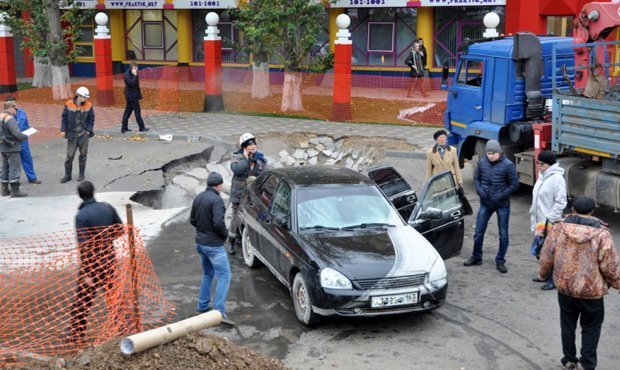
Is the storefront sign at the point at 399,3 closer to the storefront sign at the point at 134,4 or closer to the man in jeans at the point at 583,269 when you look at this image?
the storefront sign at the point at 134,4

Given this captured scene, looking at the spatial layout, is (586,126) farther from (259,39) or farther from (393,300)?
(259,39)

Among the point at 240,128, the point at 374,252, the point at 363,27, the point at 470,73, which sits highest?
the point at 363,27

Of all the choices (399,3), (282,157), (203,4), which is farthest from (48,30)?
(399,3)

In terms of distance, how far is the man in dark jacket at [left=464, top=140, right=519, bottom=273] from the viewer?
34.3ft

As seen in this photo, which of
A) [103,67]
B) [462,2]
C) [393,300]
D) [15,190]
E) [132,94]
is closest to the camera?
[393,300]

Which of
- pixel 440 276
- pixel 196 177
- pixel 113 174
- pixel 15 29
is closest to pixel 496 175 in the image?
pixel 440 276

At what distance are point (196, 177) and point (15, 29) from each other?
1246cm

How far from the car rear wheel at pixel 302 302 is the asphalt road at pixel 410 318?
0.11 m

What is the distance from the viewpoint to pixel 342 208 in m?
9.64

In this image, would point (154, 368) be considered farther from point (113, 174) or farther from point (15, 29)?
point (15, 29)

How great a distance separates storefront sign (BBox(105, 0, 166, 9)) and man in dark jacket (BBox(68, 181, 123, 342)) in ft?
77.6

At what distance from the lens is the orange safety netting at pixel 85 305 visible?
785 cm

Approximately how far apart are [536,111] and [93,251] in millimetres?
8748

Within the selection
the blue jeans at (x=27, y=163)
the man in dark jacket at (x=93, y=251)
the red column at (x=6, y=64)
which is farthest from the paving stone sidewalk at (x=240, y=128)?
the man in dark jacket at (x=93, y=251)
